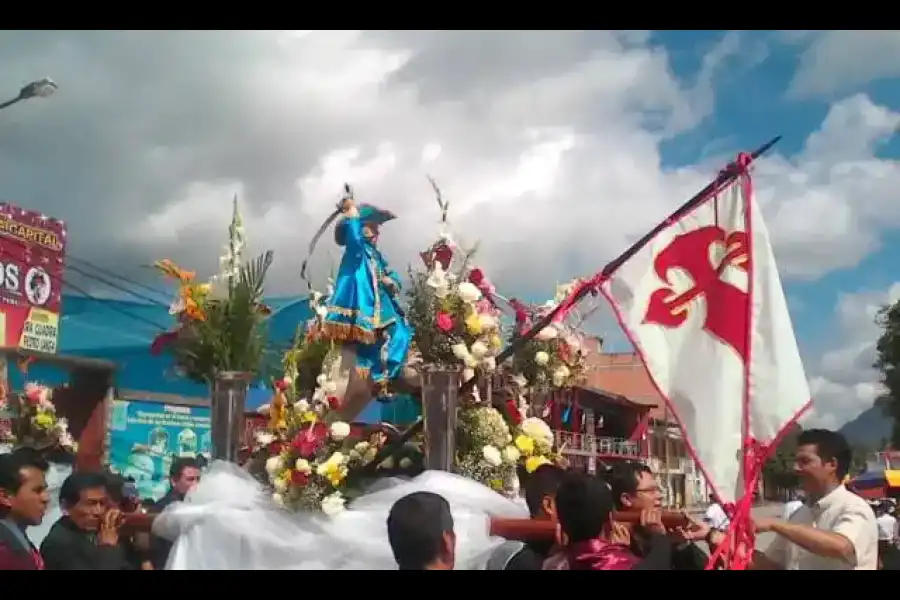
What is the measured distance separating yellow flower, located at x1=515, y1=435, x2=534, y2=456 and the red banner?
9537mm

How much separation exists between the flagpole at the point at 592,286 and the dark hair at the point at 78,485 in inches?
40.4

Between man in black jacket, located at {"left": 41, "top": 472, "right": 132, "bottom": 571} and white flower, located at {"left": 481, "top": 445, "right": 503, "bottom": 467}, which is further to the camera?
white flower, located at {"left": 481, "top": 445, "right": 503, "bottom": 467}

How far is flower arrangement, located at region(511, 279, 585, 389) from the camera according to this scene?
4355 millimetres

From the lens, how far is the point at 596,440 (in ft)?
17.8

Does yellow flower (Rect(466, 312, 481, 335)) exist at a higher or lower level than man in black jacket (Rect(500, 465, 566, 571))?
higher

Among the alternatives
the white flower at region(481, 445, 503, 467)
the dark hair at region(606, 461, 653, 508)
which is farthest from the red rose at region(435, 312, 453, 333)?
the dark hair at region(606, 461, 653, 508)

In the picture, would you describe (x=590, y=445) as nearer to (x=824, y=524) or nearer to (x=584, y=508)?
(x=824, y=524)

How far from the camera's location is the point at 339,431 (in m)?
3.77

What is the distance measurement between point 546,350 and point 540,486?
1024 millimetres

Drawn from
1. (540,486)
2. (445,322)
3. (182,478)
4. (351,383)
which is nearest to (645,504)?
(540,486)

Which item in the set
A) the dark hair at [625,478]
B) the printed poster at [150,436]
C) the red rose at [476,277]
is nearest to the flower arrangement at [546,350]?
the red rose at [476,277]

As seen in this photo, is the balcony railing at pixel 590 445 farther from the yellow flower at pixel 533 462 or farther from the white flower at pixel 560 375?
the yellow flower at pixel 533 462

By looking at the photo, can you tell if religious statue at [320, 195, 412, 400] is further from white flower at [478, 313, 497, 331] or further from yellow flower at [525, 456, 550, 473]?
yellow flower at [525, 456, 550, 473]
